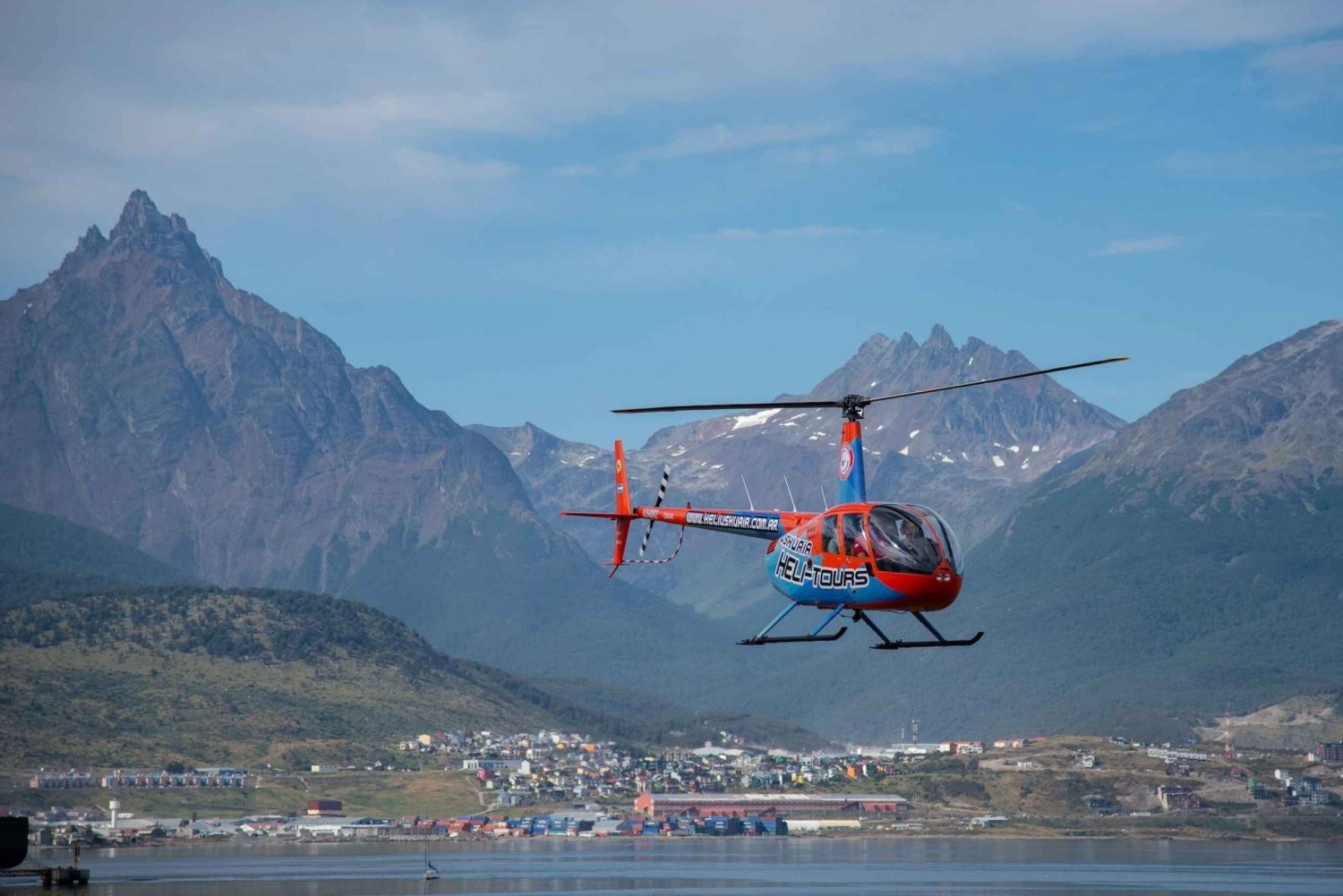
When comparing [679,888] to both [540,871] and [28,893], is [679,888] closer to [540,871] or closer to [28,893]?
[540,871]

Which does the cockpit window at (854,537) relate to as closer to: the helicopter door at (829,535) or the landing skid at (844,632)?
the helicopter door at (829,535)

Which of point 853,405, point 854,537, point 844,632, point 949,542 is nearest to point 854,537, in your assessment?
point 854,537

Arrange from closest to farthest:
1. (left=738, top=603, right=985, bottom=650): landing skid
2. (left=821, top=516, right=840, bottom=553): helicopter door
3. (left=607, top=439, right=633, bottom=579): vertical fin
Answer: (left=738, top=603, right=985, bottom=650): landing skid < (left=821, top=516, right=840, bottom=553): helicopter door < (left=607, top=439, right=633, bottom=579): vertical fin

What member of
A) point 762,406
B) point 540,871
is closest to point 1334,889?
point 540,871

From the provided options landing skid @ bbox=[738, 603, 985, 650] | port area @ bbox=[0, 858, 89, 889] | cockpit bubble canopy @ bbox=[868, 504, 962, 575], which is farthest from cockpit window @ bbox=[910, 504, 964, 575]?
port area @ bbox=[0, 858, 89, 889]

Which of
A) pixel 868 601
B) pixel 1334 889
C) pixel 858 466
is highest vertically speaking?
pixel 858 466

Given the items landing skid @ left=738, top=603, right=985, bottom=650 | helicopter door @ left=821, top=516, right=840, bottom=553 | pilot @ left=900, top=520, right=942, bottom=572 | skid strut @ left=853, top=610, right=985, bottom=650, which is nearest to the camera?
skid strut @ left=853, top=610, right=985, bottom=650

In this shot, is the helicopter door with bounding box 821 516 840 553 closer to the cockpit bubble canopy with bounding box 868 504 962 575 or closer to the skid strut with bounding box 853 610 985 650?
the cockpit bubble canopy with bounding box 868 504 962 575

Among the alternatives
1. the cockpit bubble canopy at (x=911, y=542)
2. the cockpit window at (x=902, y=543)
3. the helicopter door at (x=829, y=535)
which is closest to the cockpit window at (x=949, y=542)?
the cockpit bubble canopy at (x=911, y=542)
